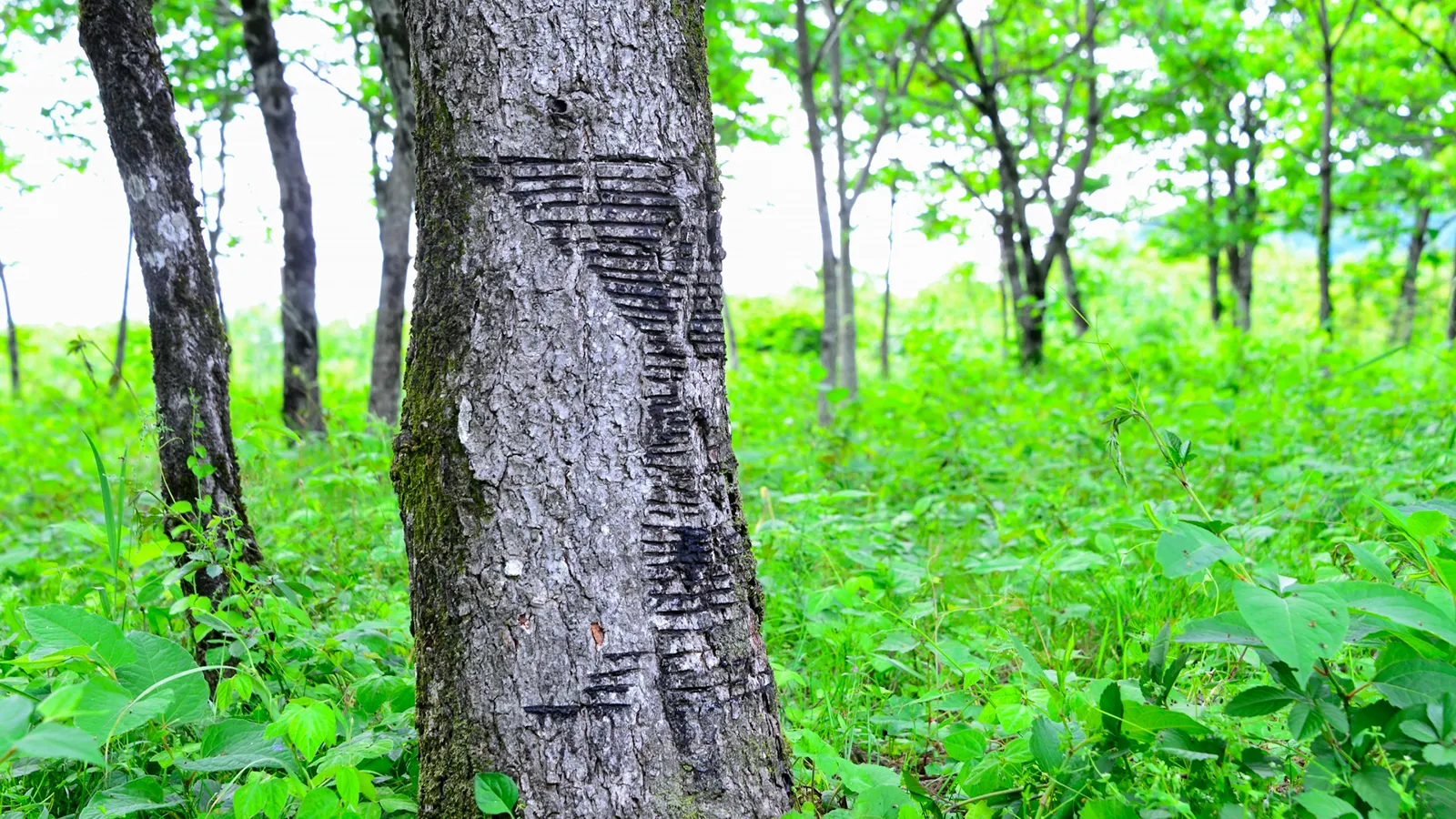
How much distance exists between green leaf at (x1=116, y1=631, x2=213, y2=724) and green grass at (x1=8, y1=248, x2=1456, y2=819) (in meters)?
0.01

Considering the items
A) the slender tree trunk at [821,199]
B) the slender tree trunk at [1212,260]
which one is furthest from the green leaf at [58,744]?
the slender tree trunk at [1212,260]

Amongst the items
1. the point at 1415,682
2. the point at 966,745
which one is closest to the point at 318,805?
the point at 966,745

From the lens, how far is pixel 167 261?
222 cm

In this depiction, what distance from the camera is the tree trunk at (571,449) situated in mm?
1431

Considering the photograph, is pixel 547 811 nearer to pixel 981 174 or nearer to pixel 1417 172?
pixel 981 174

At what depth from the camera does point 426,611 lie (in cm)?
152

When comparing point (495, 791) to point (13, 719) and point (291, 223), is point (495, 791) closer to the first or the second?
point (13, 719)

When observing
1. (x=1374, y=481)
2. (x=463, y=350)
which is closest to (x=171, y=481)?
(x=463, y=350)

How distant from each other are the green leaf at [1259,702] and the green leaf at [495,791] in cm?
112

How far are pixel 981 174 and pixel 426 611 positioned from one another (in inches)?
413

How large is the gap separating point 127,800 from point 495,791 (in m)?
0.67

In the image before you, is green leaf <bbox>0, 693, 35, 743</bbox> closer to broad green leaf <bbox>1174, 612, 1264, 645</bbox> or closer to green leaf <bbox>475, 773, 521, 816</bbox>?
green leaf <bbox>475, 773, 521, 816</bbox>

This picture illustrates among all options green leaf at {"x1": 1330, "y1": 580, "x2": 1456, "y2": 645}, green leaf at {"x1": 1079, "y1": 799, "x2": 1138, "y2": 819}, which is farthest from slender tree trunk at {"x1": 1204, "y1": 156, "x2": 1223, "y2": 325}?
green leaf at {"x1": 1079, "y1": 799, "x2": 1138, "y2": 819}

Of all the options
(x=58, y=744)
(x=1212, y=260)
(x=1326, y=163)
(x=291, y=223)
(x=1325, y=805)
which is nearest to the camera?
(x=58, y=744)
